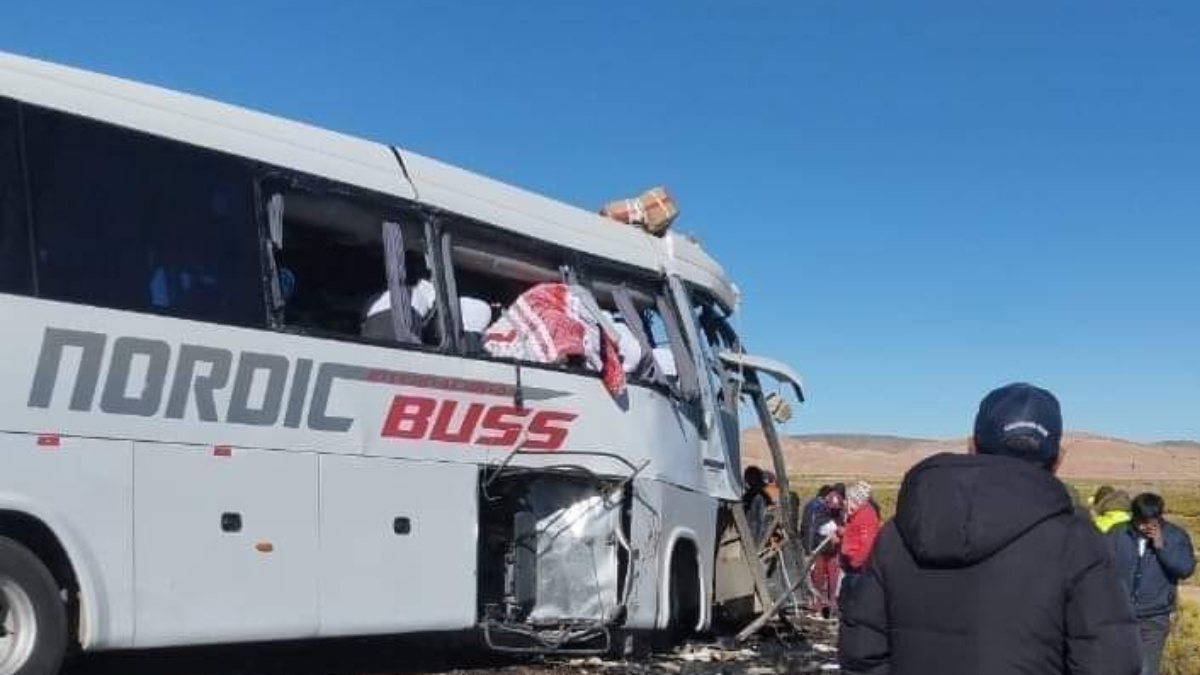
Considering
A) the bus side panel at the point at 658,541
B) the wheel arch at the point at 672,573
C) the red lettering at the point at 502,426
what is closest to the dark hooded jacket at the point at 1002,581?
the red lettering at the point at 502,426

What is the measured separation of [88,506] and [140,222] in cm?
143

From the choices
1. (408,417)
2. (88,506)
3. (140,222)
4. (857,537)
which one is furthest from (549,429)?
(857,537)

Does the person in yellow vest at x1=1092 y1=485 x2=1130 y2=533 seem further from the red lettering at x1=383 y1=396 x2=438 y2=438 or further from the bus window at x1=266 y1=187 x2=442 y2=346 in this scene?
the bus window at x1=266 y1=187 x2=442 y2=346

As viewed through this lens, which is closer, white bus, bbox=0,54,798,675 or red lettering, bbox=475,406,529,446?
white bus, bbox=0,54,798,675

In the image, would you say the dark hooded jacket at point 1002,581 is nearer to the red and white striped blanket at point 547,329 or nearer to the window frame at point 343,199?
the window frame at point 343,199

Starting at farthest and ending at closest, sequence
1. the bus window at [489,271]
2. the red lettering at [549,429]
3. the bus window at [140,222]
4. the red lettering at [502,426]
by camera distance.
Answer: the red lettering at [549,429] → the bus window at [489,271] → the red lettering at [502,426] → the bus window at [140,222]

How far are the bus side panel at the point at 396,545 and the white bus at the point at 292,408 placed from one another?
18 mm

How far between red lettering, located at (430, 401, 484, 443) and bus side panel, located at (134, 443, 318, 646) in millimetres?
1004

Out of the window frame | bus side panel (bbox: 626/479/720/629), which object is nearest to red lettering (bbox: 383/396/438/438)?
the window frame

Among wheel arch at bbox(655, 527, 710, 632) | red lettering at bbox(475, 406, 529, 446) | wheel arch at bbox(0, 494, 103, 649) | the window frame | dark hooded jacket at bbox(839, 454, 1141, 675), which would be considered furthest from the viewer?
wheel arch at bbox(655, 527, 710, 632)

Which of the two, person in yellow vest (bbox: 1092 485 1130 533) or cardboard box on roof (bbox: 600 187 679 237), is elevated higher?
cardboard box on roof (bbox: 600 187 679 237)

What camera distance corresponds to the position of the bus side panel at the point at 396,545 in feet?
26.9

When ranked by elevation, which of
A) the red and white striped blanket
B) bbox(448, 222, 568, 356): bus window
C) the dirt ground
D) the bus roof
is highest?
the bus roof

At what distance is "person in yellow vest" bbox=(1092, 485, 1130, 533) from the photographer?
388 inches
